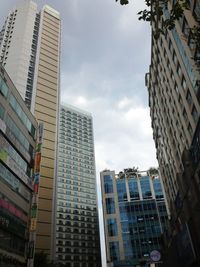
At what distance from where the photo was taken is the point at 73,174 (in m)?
130

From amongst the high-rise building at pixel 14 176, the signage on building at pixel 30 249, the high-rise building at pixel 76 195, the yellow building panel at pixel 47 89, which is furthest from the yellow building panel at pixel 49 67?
the signage on building at pixel 30 249

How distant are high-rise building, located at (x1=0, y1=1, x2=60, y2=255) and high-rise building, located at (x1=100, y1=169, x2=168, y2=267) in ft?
125

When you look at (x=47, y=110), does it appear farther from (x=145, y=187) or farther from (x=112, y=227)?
→ (x=145, y=187)

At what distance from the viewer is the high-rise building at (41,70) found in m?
56.6

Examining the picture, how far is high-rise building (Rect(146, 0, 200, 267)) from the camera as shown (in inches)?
1145

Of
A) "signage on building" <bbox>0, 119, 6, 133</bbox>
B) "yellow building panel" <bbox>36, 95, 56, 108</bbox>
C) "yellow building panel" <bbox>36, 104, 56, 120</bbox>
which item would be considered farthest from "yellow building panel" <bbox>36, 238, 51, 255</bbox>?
"yellow building panel" <bbox>36, 95, 56, 108</bbox>

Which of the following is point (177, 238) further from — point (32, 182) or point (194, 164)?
point (32, 182)

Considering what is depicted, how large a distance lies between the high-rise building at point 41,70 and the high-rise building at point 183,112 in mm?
25178

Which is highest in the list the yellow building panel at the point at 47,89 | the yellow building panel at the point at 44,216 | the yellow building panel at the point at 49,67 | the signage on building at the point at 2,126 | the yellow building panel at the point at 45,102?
the yellow building panel at the point at 49,67

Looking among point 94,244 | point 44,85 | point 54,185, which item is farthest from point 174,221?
point 94,244

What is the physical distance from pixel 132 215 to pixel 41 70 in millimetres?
53975

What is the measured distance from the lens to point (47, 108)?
68.7 meters

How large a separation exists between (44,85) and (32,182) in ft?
127

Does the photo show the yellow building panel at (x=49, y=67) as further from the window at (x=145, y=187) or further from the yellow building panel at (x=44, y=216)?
the window at (x=145, y=187)
